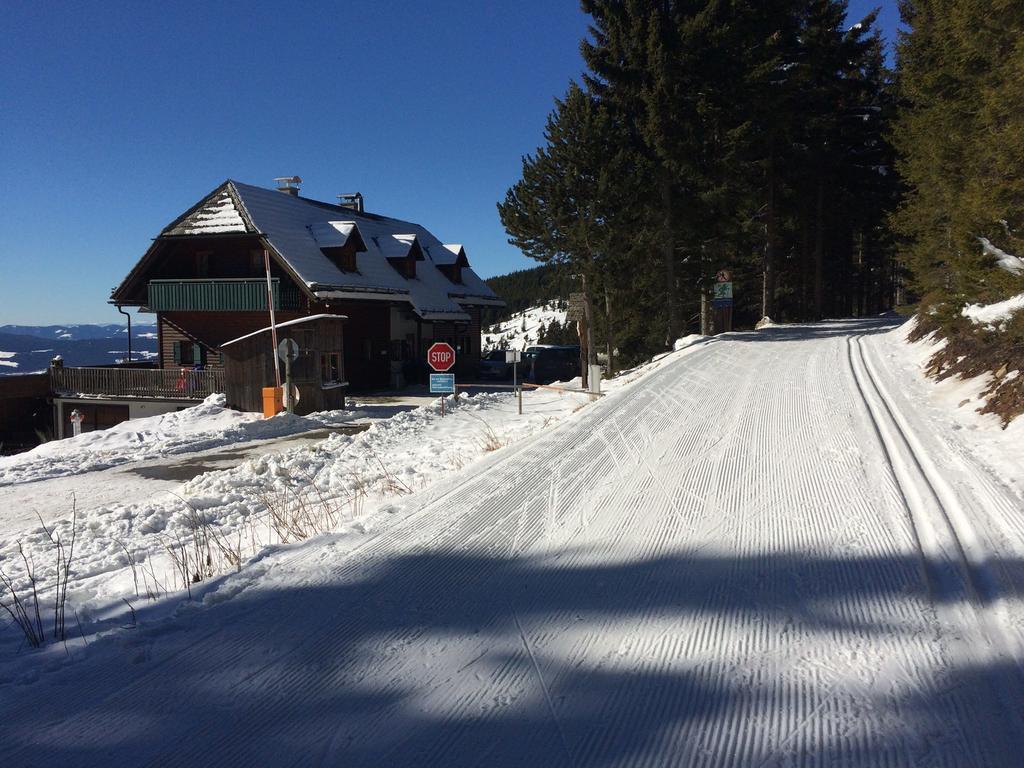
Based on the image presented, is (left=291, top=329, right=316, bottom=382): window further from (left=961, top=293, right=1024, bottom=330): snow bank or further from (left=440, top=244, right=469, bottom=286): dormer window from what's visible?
(left=440, top=244, right=469, bottom=286): dormer window

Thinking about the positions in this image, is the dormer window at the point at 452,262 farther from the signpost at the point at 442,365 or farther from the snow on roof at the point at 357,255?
the signpost at the point at 442,365

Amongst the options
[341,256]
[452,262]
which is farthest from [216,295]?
[452,262]

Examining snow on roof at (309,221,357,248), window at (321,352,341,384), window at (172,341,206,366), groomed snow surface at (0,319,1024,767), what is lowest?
groomed snow surface at (0,319,1024,767)

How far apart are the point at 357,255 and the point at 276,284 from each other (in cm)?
533

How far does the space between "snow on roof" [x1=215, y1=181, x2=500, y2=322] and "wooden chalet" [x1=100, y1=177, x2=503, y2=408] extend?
0.22 ft

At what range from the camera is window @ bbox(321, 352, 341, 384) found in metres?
20.2

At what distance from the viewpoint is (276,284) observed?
2577cm

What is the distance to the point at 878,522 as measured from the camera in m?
5.02

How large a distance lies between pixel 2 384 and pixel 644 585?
91.5 feet

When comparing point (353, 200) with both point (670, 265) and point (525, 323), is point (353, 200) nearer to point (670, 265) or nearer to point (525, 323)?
point (670, 265)

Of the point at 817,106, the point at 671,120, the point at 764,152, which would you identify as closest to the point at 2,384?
the point at 671,120

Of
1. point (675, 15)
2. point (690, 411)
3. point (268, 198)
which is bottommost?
point (690, 411)

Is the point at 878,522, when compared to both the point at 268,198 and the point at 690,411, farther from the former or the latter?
the point at 268,198

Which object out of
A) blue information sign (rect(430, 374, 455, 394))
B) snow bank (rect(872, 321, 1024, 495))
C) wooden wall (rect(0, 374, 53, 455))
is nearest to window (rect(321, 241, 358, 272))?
wooden wall (rect(0, 374, 53, 455))
